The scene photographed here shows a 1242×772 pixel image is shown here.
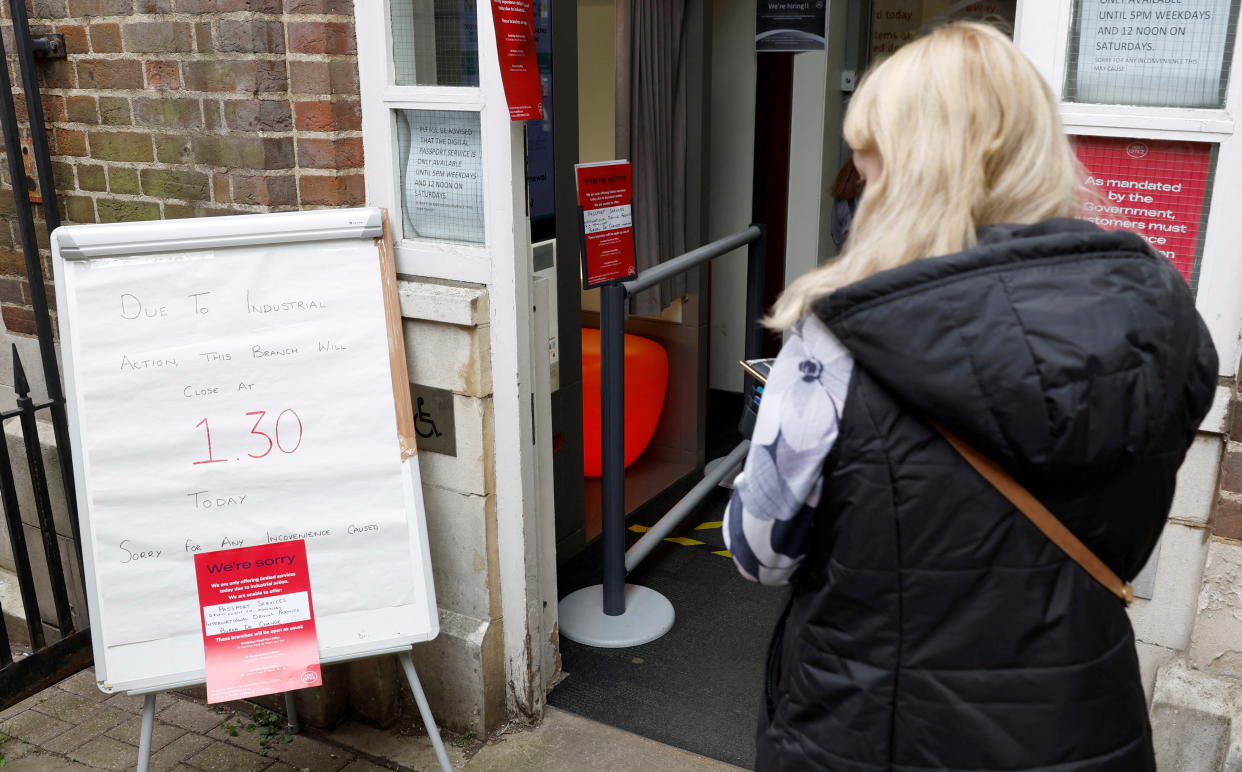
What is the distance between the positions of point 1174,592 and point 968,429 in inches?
47.4

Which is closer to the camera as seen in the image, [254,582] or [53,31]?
[254,582]

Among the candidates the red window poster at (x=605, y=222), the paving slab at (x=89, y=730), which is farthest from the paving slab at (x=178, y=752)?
the red window poster at (x=605, y=222)

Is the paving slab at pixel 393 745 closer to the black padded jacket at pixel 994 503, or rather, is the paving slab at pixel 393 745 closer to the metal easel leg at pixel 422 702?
the metal easel leg at pixel 422 702

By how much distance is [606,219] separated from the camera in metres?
3.01

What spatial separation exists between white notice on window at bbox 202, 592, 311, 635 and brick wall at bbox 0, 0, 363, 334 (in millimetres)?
938

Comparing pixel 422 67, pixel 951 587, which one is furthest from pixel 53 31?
pixel 951 587

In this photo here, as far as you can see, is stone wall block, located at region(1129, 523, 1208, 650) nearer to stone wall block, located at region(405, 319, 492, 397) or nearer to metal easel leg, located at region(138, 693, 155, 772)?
stone wall block, located at region(405, 319, 492, 397)

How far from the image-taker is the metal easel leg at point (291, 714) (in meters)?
2.77

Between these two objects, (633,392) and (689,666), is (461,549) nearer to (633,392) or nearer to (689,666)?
(689,666)

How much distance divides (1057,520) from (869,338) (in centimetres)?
32

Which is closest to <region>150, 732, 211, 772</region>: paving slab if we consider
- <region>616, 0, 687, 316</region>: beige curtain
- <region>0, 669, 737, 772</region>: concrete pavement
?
<region>0, 669, 737, 772</region>: concrete pavement

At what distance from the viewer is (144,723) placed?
86.8 inches

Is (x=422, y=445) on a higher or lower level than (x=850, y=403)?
lower

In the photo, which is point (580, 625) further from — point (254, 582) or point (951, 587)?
point (951, 587)
